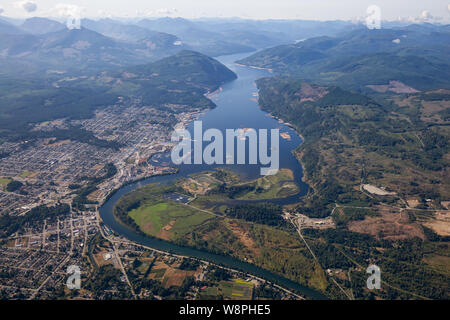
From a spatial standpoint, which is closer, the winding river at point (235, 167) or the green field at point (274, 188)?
the winding river at point (235, 167)

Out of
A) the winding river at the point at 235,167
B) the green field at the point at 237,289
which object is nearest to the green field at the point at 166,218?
the winding river at the point at 235,167

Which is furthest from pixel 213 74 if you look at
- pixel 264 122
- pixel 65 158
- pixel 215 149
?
pixel 65 158

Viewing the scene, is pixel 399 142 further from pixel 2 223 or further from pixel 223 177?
pixel 2 223

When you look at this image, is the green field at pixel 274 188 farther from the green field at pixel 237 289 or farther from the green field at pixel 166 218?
the green field at pixel 237 289

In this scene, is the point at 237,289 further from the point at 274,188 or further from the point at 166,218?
the point at 274,188

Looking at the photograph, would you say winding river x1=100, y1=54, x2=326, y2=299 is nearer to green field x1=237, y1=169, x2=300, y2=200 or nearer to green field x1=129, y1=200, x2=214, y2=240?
green field x1=237, y1=169, x2=300, y2=200

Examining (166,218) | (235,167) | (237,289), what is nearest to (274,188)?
(235,167)
